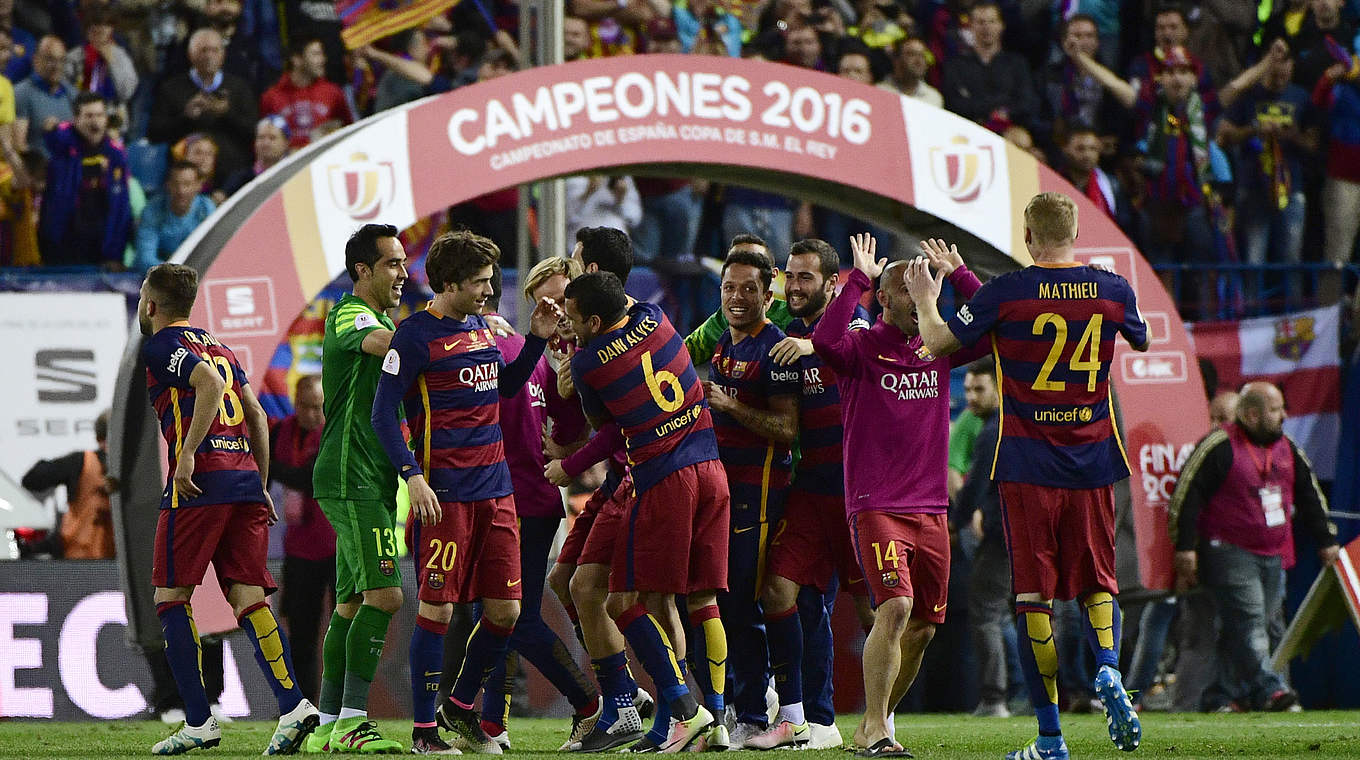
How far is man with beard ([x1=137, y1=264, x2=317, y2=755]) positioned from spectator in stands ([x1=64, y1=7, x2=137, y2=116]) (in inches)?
330

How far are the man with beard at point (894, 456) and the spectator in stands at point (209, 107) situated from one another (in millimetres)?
8785

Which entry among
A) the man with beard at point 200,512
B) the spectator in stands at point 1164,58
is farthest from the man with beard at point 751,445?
the spectator in stands at point 1164,58

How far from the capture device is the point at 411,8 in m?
16.2

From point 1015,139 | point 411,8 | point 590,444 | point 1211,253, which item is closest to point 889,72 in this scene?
point 1015,139

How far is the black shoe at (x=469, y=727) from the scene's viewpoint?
8.20 metres

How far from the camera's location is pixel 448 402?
7.80 meters

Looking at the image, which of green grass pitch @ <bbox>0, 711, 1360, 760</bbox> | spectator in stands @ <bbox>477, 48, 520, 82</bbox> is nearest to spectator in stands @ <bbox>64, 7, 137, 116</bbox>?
spectator in stands @ <bbox>477, 48, 520, 82</bbox>

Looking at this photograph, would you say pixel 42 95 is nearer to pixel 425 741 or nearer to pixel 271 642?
pixel 271 642

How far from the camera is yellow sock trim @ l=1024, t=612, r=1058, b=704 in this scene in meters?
7.27

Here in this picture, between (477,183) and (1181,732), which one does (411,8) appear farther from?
(1181,732)

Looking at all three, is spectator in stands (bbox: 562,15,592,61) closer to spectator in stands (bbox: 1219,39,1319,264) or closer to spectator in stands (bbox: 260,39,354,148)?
spectator in stands (bbox: 260,39,354,148)

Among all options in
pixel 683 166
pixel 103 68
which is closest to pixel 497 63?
pixel 103 68

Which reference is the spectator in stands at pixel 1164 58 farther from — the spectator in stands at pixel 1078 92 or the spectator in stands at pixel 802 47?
the spectator in stands at pixel 802 47

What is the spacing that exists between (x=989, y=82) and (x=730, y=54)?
2368 mm
